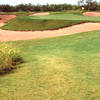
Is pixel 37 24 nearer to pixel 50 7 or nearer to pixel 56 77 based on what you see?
pixel 56 77

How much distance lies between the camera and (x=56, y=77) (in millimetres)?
4969

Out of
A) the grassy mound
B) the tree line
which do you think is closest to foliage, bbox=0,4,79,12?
the tree line

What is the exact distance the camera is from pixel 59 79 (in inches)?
191

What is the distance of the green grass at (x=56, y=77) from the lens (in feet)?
13.7

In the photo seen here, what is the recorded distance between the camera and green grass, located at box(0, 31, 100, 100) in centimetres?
418

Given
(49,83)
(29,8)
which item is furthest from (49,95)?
(29,8)

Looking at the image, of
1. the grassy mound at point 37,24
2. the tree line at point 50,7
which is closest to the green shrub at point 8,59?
the grassy mound at point 37,24

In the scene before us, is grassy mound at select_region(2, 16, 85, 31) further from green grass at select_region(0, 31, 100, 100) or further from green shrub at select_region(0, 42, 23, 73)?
green shrub at select_region(0, 42, 23, 73)

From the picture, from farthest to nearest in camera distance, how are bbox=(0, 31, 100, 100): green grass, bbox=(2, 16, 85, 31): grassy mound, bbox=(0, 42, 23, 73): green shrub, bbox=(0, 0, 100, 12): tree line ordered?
bbox=(0, 0, 100, 12): tree line < bbox=(2, 16, 85, 31): grassy mound < bbox=(0, 42, 23, 73): green shrub < bbox=(0, 31, 100, 100): green grass

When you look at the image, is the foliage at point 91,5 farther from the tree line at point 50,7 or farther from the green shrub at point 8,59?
the green shrub at point 8,59

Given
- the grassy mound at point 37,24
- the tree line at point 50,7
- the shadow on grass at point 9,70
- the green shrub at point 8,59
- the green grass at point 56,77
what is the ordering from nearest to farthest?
the green grass at point 56,77, the shadow on grass at point 9,70, the green shrub at point 8,59, the grassy mound at point 37,24, the tree line at point 50,7

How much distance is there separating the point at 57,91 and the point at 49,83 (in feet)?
1.38

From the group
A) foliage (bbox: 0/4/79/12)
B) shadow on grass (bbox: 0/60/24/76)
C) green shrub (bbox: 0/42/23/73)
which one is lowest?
shadow on grass (bbox: 0/60/24/76)

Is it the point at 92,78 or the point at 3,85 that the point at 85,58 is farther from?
the point at 3,85
